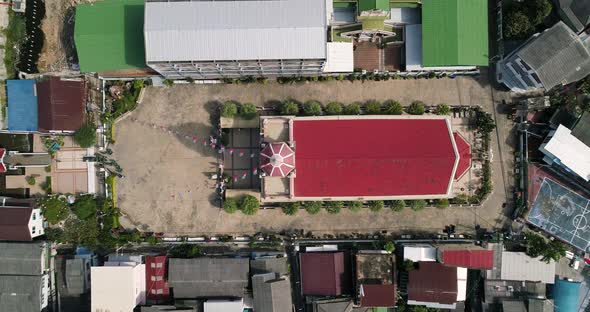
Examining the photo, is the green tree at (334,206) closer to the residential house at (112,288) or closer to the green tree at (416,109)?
the green tree at (416,109)

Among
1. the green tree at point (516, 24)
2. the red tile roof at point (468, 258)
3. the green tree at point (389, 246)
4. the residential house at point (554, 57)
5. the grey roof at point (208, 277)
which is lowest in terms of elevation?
the grey roof at point (208, 277)

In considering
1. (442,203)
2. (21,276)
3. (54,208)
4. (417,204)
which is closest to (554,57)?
(442,203)

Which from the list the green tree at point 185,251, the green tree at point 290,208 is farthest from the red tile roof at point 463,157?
the green tree at point 185,251

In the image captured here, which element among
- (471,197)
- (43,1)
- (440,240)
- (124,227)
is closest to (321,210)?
(440,240)

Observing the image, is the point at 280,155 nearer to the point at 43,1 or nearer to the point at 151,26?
the point at 151,26

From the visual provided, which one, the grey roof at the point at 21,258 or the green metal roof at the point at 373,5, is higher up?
the green metal roof at the point at 373,5

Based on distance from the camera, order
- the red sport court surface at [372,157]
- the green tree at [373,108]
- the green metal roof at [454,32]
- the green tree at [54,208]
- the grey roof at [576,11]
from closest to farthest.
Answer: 1. the red sport court surface at [372,157]
2. the grey roof at [576,11]
3. the green metal roof at [454,32]
4. the green tree at [373,108]
5. the green tree at [54,208]

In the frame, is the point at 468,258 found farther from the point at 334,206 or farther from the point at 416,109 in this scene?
the point at 416,109
